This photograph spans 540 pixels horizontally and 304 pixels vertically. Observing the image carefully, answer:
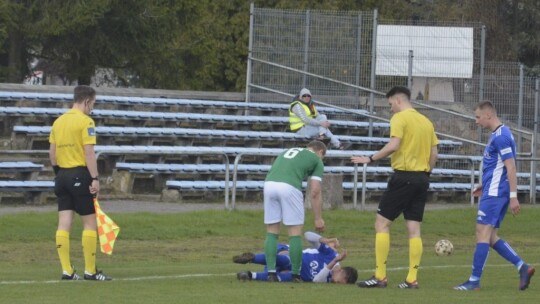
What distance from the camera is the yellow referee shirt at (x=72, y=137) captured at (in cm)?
1401

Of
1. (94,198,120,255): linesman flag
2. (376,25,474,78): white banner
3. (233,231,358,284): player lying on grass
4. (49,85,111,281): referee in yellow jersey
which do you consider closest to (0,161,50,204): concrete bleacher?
(94,198,120,255): linesman flag

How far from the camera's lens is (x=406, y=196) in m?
13.6

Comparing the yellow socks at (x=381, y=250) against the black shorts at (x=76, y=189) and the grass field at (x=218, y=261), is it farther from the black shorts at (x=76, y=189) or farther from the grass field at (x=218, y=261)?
the black shorts at (x=76, y=189)

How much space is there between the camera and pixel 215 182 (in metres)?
26.0

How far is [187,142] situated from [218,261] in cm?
1106

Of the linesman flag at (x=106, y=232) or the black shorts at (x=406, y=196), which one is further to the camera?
the linesman flag at (x=106, y=232)

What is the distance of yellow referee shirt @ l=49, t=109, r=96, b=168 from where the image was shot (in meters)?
14.0

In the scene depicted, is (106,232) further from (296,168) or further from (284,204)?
(296,168)

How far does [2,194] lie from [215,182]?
427 centimetres

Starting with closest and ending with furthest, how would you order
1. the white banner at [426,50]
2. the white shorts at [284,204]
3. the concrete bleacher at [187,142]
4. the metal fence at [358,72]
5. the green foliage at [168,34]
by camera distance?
the white shorts at [284,204] → the concrete bleacher at [187,142] → the metal fence at [358,72] → the white banner at [426,50] → the green foliage at [168,34]

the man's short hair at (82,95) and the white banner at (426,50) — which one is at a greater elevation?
the white banner at (426,50)

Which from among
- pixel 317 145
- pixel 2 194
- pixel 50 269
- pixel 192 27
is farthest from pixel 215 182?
pixel 192 27

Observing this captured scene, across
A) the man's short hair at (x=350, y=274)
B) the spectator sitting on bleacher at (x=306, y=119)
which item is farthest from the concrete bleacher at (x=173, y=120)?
the man's short hair at (x=350, y=274)

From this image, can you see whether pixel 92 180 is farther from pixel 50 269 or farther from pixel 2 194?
pixel 2 194
